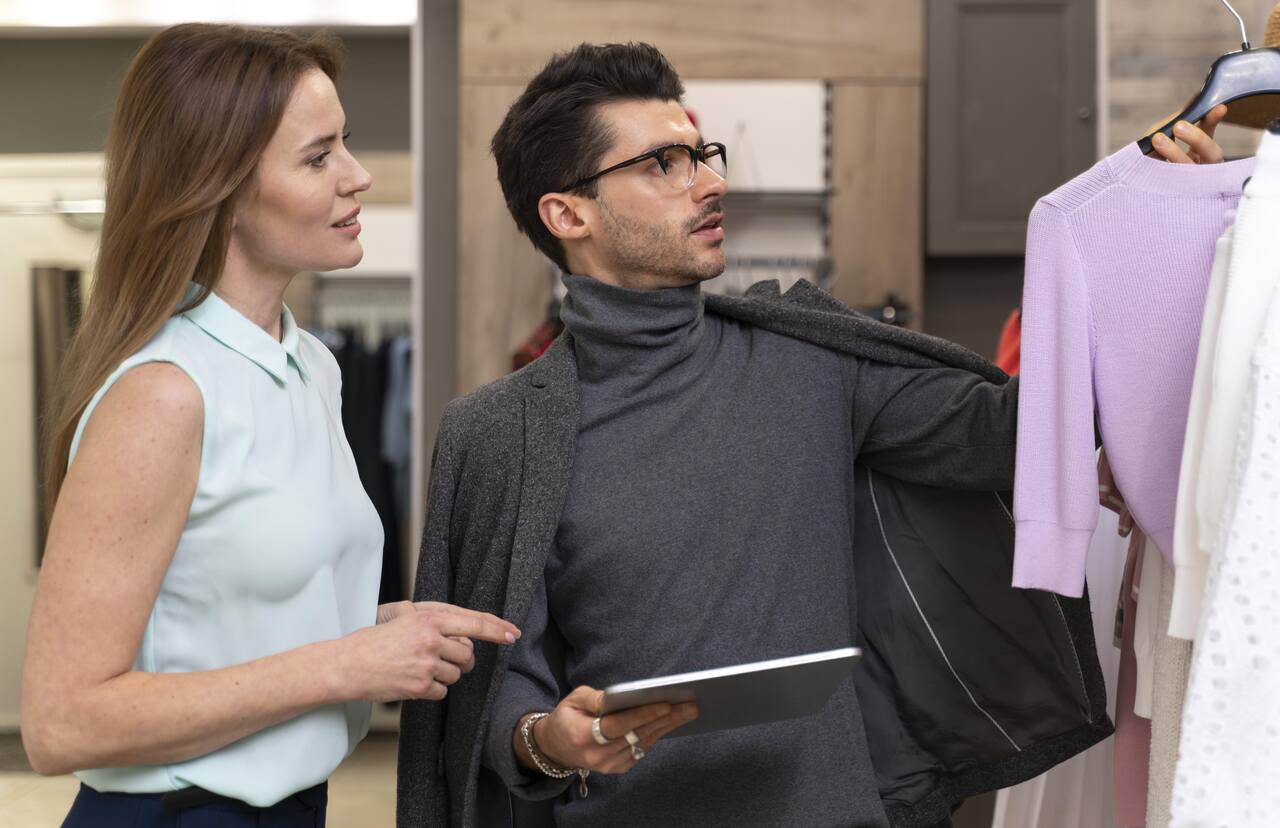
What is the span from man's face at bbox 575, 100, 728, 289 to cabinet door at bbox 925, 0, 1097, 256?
8.87 feet

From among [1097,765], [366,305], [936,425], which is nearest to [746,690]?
[936,425]

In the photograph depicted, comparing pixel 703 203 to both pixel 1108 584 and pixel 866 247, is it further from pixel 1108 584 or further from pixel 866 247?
pixel 866 247

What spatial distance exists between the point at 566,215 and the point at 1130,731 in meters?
1.01

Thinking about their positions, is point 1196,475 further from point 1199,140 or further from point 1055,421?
point 1199,140

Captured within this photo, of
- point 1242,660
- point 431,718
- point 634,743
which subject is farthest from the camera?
point 431,718

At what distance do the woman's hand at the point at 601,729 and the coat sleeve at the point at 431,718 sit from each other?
28cm

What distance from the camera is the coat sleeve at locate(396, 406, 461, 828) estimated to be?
173cm

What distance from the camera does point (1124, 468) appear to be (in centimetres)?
148

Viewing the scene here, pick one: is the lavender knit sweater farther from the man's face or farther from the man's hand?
the man's face

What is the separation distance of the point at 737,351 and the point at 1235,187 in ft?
2.13

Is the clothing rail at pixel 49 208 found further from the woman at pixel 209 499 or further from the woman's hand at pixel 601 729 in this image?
the woman's hand at pixel 601 729

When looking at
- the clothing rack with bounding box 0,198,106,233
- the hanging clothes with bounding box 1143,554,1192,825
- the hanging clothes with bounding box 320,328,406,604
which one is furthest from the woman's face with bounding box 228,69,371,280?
the clothing rack with bounding box 0,198,106,233

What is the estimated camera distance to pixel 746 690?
1.27m

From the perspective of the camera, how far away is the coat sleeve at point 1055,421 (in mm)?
1461
